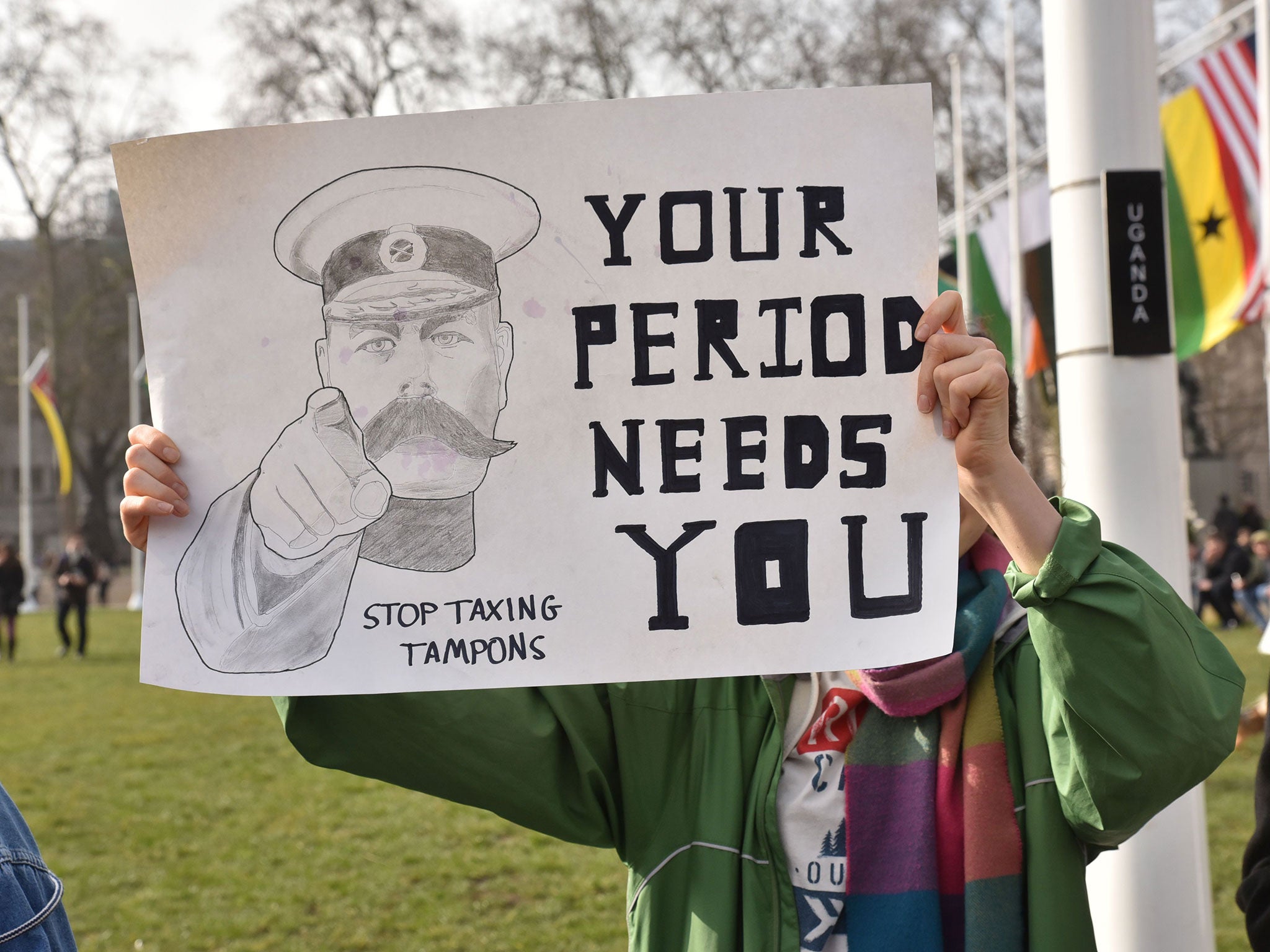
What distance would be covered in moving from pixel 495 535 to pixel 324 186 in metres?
0.57

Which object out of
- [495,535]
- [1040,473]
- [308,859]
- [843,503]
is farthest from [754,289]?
[308,859]

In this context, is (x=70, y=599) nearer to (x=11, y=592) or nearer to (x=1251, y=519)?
(x=11, y=592)

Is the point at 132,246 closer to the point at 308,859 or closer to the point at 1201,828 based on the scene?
the point at 1201,828

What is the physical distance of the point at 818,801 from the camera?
5.57 ft

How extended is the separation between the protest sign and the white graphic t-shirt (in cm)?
18

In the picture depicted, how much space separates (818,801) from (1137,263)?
1496 mm

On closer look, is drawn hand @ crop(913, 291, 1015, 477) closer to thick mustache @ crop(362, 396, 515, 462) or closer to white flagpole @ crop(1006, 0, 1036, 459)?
thick mustache @ crop(362, 396, 515, 462)

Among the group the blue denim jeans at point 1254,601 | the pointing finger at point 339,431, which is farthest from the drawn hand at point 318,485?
the blue denim jeans at point 1254,601

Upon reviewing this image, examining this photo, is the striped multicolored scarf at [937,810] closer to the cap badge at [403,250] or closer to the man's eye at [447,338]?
the man's eye at [447,338]

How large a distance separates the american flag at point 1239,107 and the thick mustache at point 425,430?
27.6 feet

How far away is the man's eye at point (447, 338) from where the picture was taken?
168 cm

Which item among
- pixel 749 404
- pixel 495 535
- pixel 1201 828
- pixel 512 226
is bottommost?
pixel 1201 828

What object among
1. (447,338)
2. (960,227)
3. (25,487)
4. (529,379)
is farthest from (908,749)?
(25,487)

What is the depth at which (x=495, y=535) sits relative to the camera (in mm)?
1670
